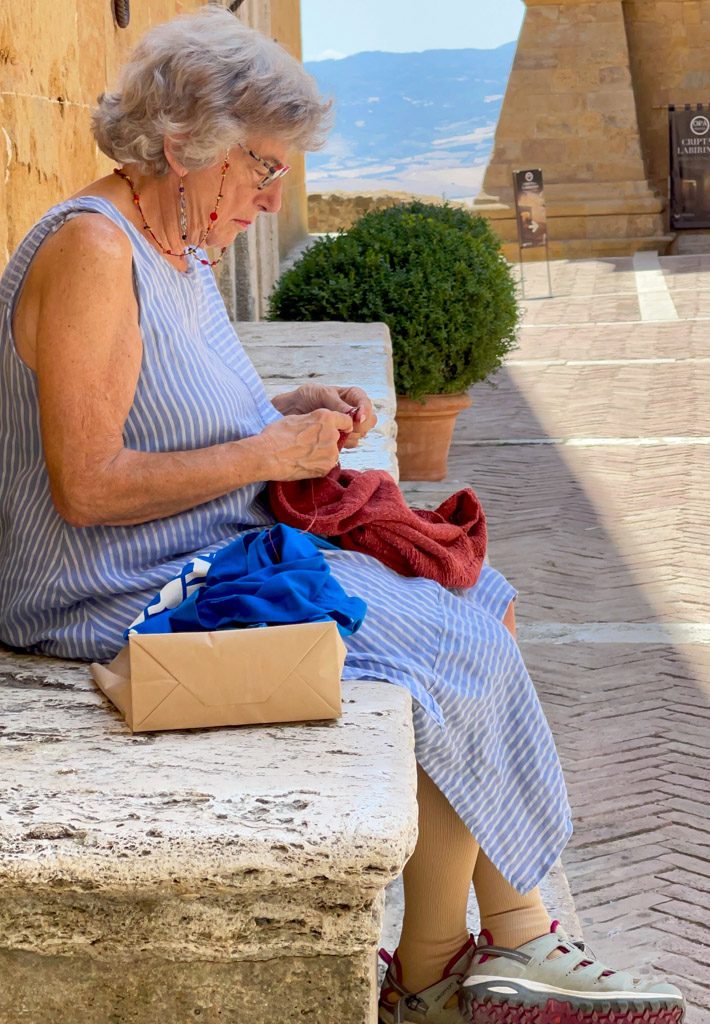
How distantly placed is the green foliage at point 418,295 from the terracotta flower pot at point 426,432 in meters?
0.07

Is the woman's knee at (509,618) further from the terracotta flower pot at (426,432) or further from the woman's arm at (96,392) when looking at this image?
the terracotta flower pot at (426,432)

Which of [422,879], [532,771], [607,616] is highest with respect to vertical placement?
[532,771]

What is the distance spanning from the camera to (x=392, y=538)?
2.18 m

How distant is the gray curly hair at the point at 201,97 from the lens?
A: 77.7 inches

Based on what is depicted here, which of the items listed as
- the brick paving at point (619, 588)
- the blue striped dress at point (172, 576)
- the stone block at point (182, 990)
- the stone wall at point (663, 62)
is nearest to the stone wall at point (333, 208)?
the stone wall at point (663, 62)

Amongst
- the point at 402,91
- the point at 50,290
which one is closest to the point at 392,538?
the point at 50,290

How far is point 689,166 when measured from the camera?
18.9 m

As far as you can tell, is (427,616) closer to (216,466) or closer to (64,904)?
(216,466)

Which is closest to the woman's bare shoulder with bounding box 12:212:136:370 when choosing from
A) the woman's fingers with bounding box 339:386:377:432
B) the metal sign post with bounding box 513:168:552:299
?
the woman's fingers with bounding box 339:386:377:432

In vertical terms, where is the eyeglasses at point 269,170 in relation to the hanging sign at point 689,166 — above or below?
below

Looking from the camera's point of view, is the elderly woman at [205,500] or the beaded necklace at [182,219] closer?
the elderly woman at [205,500]

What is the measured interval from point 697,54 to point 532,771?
799 inches

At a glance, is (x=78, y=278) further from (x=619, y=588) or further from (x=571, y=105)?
(x=571, y=105)

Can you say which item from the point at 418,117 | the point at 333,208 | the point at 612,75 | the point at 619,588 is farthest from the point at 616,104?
the point at 418,117
